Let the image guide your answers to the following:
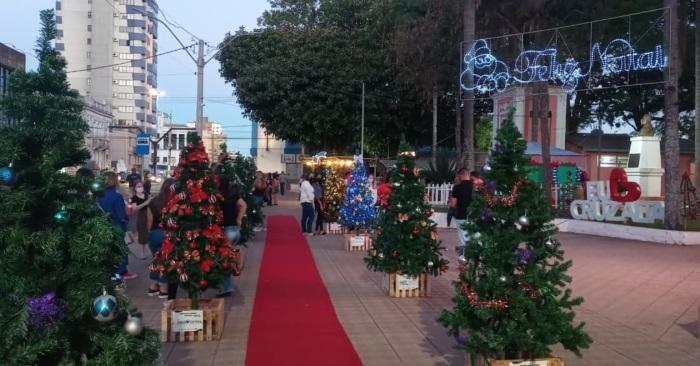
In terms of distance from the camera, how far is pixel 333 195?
19.6 metres

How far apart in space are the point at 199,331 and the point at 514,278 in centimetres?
345

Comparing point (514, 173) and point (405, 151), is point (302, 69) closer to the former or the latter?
point (405, 151)

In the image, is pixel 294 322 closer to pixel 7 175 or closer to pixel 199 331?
pixel 199 331

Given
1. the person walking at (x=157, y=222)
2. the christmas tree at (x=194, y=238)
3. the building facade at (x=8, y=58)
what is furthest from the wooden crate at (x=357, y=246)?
the building facade at (x=8, y=58)

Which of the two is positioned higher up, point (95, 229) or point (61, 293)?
point (95, 229)

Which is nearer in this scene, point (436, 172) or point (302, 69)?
point (436, 172)

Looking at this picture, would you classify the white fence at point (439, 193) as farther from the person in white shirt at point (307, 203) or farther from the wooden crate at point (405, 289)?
the wooden crate at point (405, 289)

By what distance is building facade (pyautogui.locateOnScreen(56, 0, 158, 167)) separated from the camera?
81.1 meters

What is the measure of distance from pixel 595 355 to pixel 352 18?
36312 mm

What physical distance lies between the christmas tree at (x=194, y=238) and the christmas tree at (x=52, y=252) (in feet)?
10.1

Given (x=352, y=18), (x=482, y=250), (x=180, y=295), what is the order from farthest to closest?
(x=352, y=18), (x=180, y=295), (x=482, y=250)

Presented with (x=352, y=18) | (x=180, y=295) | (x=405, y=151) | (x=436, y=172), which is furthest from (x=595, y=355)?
(x=352, y=18)

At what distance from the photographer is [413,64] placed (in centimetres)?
3042

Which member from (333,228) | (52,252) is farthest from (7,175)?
(333,228)
